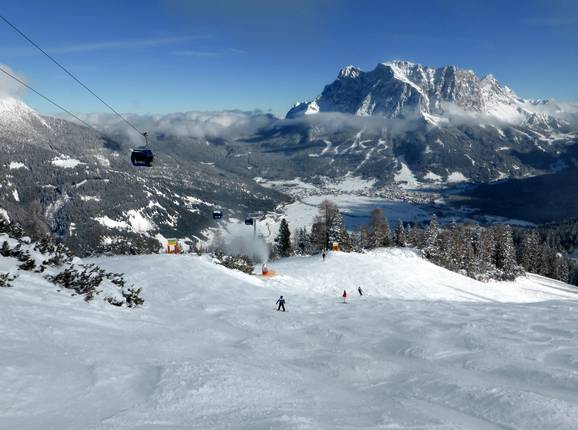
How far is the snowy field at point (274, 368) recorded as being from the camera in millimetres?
6984

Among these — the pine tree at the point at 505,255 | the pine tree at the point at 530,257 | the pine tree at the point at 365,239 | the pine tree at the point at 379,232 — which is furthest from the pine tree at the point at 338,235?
the pine tree at the point at 530,257

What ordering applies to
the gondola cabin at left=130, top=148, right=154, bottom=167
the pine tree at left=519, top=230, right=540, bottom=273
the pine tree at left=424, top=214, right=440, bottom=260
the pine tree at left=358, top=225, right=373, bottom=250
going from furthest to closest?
the pine tree at left=519, top=230, right=540, bottom=273, the pine tree at left=358, top=225, right=373, bottom=250, the pine tree at left=424, top=214, right=440, bottom=260, the gondola cabin at left=130, top=148, right=154, bottom=167

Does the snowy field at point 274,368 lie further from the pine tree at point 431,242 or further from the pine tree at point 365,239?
the pine tree at point 365,239

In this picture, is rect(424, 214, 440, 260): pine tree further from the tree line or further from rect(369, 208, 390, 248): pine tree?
rect(369, 208, 390, 248): pine tree

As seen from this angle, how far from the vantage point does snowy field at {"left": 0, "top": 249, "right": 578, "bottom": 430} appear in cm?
698

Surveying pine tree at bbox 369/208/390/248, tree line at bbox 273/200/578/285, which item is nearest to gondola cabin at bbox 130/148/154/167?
tree line at bbox 273/200/578/285

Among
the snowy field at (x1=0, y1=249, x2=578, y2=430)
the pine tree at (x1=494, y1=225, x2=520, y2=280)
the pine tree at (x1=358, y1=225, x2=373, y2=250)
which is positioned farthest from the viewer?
the pine tree at (x1=358, y1=225, x2=373, y2=250)

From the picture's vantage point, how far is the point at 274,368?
35.1 ft

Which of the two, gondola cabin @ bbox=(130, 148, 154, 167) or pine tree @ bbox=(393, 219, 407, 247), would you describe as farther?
pine tree @ bbox=(393, 219, 407, 247)

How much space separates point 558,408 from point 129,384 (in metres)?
8.10

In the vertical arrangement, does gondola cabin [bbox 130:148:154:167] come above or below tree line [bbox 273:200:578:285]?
above

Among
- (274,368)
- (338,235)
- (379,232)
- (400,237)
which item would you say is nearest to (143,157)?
(274,368)

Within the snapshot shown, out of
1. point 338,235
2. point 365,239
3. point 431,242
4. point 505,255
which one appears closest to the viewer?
point 431,242

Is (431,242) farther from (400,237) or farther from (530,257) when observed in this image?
(530,257)
